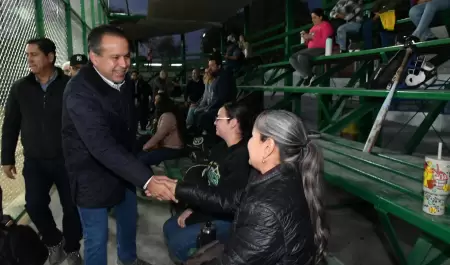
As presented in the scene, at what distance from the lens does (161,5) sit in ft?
24.1

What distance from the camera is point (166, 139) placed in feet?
14.8

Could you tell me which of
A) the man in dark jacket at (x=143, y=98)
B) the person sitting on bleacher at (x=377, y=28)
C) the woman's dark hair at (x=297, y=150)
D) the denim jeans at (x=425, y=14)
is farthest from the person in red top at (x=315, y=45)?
the man in dark jacket at (x=143, y=98)

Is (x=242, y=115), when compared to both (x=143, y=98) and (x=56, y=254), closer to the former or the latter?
(x=56, y=254)

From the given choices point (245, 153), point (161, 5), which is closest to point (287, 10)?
point (161, 5)

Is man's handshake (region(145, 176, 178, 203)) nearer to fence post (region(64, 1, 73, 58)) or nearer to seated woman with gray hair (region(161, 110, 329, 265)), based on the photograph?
seated woman with gray hair (region(161, 110, 329, 265))

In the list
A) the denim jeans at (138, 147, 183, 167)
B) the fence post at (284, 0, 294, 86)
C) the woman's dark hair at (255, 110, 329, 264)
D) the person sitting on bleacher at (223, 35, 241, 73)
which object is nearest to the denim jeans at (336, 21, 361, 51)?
the fence post at (284, 0, 294, 86)

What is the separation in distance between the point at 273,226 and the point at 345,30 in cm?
436

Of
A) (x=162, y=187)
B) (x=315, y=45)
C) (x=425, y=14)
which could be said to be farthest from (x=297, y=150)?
(x=315, y=45)

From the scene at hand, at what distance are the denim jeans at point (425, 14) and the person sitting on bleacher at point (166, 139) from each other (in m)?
2.84

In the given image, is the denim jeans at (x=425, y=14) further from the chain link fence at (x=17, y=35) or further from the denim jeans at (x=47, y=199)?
the chain link fence at (x=17, y=35)

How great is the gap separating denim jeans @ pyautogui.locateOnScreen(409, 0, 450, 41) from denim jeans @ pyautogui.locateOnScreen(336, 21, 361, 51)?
118cm

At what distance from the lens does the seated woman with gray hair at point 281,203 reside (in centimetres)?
131

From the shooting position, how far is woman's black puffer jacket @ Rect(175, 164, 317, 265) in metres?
1.31

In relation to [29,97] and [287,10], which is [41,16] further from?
[287,10]
